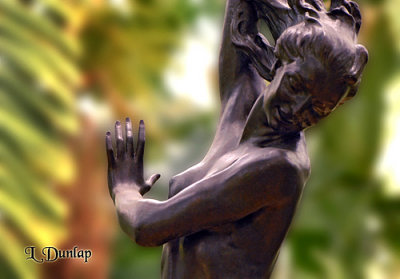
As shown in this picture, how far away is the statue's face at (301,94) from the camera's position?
2.50ft

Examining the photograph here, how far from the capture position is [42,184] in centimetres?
230

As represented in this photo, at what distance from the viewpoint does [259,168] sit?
0.79 metres

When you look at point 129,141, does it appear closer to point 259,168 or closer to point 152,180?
point 152,180

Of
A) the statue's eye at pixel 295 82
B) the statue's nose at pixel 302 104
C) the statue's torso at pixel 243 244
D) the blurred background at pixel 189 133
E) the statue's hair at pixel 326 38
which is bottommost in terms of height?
the blurred background at pixel 189 133

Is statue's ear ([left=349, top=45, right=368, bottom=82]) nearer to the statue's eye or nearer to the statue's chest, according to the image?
the statue's eye

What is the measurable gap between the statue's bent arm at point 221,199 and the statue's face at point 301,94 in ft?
0.13

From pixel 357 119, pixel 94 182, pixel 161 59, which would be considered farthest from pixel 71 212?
pixel 357 119

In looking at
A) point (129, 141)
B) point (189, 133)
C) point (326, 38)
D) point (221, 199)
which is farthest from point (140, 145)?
point (189, 133)

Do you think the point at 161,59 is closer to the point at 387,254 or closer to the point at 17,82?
the point at 17,82

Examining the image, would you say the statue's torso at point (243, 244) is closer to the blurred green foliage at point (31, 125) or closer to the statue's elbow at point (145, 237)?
the statue's elbow at point (145, 237)

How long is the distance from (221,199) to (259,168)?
0.17 ft

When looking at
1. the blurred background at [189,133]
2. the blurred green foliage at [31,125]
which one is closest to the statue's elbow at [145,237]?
the blurred green foliage at [31,125]

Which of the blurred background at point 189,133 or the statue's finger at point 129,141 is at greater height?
the statue's finger at point 129,141

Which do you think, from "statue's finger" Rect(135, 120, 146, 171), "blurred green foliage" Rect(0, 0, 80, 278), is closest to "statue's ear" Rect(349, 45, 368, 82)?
"statue's finger" Rect(135, 120, 146, 171)
